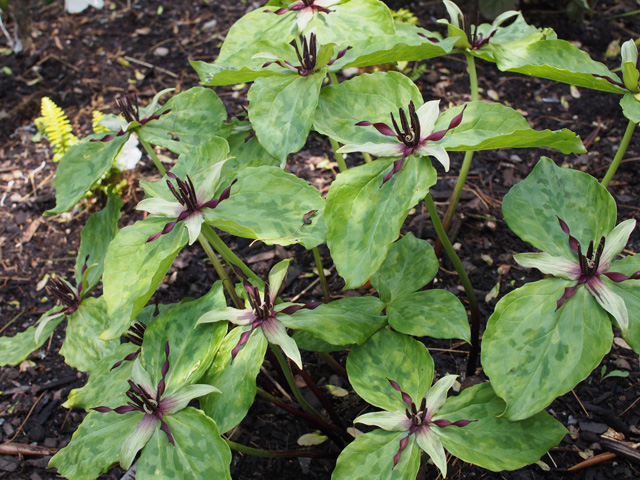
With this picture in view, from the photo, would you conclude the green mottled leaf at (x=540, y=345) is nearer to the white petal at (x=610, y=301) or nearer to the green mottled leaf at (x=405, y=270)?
the white petal at (x=610, y=301)

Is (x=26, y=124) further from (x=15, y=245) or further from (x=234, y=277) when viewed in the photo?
(x=234, y=277)

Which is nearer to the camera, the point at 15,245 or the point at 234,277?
the point at 234,277

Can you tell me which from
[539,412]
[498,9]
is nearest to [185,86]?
[498,9]

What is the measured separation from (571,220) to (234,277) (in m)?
1.57

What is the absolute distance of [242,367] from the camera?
1.78m

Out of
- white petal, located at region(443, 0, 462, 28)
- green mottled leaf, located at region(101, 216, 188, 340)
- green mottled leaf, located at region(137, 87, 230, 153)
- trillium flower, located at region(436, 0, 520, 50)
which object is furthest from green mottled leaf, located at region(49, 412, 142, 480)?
white petal, located at region(443, 0, 462, 28)

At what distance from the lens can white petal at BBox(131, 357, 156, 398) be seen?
70.5 inches

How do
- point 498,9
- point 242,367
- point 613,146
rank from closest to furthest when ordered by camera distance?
point 242,367, point 613,146, point 498,9

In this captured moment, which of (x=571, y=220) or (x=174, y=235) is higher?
(x=174, y=235)

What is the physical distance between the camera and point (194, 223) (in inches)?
69.7

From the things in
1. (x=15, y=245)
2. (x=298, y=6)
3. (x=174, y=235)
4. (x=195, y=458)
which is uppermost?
(x=298, y=6)

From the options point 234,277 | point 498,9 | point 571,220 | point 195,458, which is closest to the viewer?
point 195,458

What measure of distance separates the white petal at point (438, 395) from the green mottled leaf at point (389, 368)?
0.14 feet

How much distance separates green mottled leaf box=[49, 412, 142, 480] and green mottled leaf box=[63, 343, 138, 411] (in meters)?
0.09
